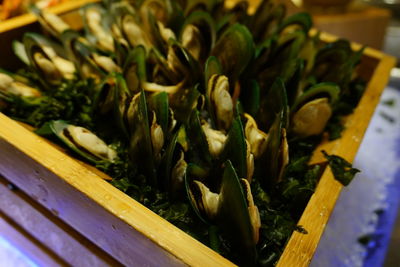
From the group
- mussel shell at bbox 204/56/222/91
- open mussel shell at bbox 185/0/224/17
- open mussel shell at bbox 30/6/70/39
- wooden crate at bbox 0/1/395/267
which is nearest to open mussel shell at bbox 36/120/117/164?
wooden crate at bbox 0/1/395/267

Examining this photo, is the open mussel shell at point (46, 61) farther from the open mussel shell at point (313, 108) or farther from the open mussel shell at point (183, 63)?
the open mussel shell at point (313, 108)

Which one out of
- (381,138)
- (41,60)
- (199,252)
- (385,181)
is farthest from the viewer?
(381,138)

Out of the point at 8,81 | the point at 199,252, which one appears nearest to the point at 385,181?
the point at 199,252

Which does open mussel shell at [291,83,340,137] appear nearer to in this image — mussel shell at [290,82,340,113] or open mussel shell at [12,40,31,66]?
mussel shell at [290,82,340,113]

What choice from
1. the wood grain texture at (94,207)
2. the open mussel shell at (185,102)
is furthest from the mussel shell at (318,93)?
the wood grain texture at (94,207)

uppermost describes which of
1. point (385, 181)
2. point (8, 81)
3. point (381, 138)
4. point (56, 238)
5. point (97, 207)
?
point (381, 138)

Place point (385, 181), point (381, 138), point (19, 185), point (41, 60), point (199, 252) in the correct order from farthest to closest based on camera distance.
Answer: point (381, 138), point (385, 181), point (41, 60), point (19, 185), point (199, 252)

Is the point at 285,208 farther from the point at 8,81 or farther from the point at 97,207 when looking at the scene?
the point at 8,81
